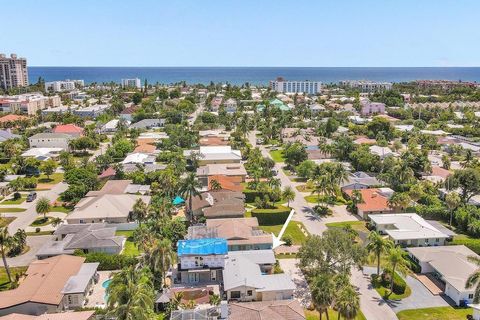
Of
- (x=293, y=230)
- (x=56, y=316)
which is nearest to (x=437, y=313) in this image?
(x=293, y=230)

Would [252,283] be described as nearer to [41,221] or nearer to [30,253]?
[30,253]

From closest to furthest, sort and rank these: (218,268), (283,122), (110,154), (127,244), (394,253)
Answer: (394,253) → (218,268) → (127,244) → (110,154) → (283,122)

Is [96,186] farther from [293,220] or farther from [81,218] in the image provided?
[293,220]

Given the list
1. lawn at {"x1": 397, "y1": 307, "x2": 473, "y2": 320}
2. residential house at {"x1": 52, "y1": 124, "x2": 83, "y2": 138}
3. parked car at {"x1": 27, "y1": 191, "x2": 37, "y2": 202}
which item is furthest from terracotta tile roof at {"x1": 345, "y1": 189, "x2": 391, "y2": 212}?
residential house at {"x1": 52, "y1": 124, "x2": 83, "y2": 138}

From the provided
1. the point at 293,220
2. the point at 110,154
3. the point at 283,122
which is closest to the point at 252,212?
the point at 293,220

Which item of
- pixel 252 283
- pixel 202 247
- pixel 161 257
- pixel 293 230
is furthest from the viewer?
pixel 293 230

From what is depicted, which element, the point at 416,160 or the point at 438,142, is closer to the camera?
the point at 416,160

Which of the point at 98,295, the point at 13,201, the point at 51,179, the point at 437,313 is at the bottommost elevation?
the point at 13,201
